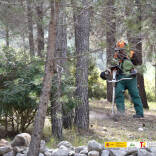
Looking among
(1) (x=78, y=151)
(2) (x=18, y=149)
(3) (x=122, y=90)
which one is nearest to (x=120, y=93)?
(3) (x=122, y=90)

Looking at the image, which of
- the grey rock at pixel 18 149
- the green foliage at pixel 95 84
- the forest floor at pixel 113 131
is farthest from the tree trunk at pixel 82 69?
the green foliage at pixel 95 84

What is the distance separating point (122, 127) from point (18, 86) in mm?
2950

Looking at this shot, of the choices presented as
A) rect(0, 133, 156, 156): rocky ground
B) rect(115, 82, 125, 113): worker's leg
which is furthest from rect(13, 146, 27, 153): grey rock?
rect(115, 82, 125, 113): worker's leg

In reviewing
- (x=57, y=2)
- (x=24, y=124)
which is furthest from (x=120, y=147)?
(x=24, y=124)

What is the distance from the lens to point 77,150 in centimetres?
490

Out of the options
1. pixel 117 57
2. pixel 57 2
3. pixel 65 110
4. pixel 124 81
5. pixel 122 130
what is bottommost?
pixel 122 130

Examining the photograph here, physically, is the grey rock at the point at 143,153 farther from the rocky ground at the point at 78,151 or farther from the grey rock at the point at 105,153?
the grey rock at the point at 105,153

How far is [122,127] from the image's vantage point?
781cm

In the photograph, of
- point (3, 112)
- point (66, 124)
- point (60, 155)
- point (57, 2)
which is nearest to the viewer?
point (57, 2)

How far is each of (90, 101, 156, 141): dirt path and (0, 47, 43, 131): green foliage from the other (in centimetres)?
175

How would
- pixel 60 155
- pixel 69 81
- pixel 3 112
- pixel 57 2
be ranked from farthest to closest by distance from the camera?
pixel 69 81
pixel 3 112
pixel 60 155
pixel 57 2

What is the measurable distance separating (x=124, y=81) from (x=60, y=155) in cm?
361

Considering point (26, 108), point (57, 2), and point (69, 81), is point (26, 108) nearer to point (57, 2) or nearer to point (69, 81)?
point (69, 81)

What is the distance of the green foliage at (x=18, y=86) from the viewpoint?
6.07m
